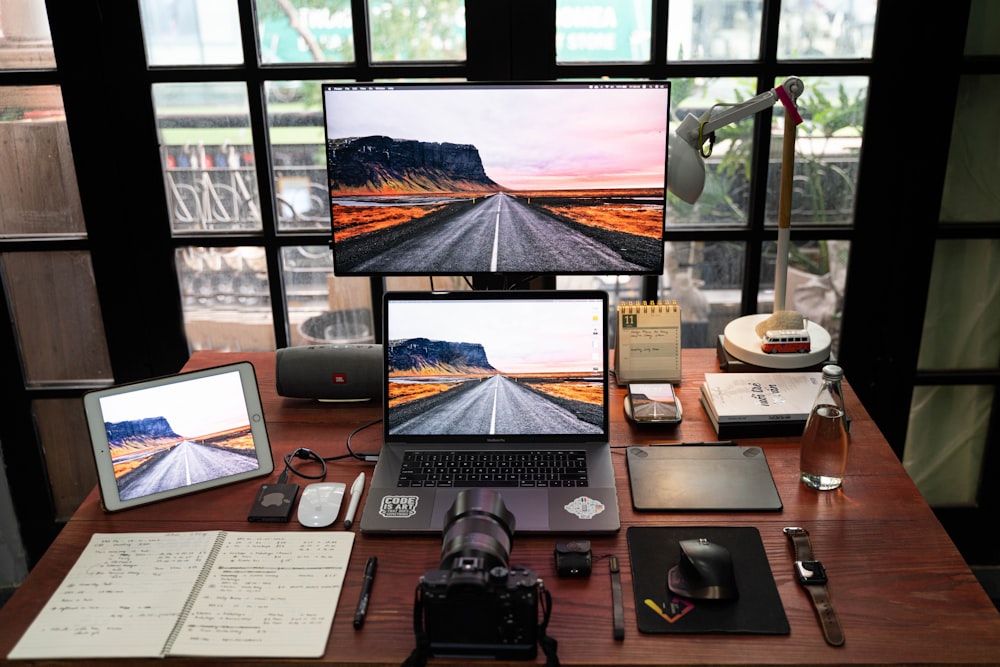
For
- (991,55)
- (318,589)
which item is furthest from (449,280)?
(991,55)

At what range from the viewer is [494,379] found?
155cm

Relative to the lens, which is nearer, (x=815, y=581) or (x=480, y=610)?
(x=480, y=610)

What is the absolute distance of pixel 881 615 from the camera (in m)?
1.18

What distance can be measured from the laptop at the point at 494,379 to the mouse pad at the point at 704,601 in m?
0.23

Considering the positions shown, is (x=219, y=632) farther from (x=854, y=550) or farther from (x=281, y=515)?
(x=854, y=550)

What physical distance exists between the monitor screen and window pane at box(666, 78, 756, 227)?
0.39 meters

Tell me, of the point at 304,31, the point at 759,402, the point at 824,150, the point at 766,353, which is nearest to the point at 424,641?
the point at 759,402

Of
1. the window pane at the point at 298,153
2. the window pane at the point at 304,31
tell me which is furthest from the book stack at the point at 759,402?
the window pane at the point at 304,31

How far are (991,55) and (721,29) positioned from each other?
65 centimetres

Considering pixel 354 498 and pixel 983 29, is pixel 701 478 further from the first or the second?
pixel 983 29

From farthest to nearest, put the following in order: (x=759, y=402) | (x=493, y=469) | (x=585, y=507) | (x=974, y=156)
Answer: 1. (x=974, y=156)
2. (x=759, y=402)
3. (x=493, y=469)
4. (x=585, y=507)

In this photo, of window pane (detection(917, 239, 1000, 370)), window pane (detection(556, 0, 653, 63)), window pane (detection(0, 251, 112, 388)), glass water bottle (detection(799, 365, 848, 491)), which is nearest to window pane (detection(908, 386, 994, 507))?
window pane (detection(917, 239, 1000, 370))

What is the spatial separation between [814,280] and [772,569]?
3.57ft

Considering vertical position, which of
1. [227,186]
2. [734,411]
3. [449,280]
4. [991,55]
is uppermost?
[991,55]
